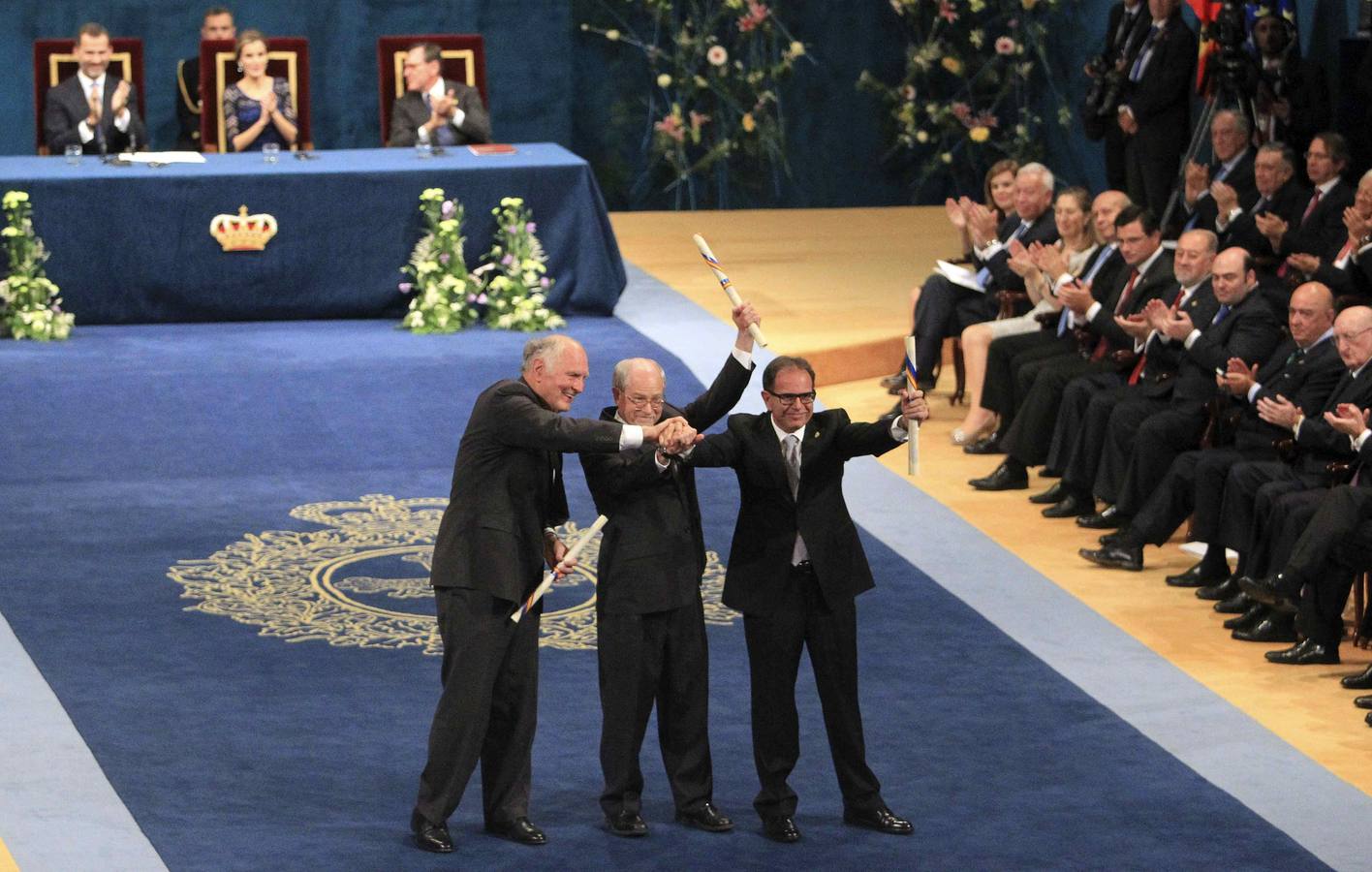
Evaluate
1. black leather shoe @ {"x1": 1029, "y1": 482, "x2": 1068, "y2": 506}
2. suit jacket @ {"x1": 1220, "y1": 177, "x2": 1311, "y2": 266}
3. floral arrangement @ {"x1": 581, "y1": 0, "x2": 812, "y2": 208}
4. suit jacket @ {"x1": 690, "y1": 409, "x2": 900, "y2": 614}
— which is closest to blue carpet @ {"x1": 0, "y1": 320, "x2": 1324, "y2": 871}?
suit jacket @ {"x1": 690, "y1": 409, "x2": 900, "y2": 614}

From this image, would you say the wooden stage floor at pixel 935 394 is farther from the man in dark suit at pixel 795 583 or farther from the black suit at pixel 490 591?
the black suit at pixel 490 591

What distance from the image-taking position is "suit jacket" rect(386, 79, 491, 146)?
12.3m

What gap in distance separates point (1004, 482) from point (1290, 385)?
1.72m

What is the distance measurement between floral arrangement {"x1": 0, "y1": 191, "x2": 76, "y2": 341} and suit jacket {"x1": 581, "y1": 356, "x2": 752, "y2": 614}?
592 centimetres

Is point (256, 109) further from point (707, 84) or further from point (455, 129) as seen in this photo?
point (707, 84)

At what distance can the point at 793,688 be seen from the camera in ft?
18.0

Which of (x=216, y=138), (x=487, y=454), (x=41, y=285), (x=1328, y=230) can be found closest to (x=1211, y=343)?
(x=1328, y=230)

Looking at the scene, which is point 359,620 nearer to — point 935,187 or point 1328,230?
point 1328,230

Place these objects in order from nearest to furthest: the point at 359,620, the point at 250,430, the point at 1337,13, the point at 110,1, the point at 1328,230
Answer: the point at 359,620 → the point at 1328,230 → the point at 250,430 → the point at 1337,13 → the point at 110,1

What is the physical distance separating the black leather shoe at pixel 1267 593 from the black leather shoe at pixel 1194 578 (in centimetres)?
46

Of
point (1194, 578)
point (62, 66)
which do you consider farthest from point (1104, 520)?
point (62, 66)

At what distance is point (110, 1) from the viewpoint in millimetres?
14156

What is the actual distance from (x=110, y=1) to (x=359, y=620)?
8.02m

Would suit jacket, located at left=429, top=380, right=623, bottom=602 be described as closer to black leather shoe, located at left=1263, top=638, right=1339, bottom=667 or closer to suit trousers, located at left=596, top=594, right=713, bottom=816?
suit trousers, located at left=596, top=594, right=713, bottom=816
